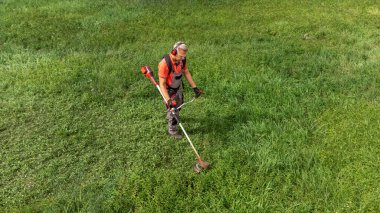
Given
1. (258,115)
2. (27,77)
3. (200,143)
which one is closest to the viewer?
(200,143)

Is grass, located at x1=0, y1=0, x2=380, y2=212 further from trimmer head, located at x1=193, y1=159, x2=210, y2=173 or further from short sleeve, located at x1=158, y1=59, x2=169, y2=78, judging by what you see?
short sleeve, located at x1=158, y1=59, x2=169, y2=78

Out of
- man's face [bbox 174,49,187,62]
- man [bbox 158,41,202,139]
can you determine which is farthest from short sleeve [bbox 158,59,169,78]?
man's face [bbox 174,49,187,62]

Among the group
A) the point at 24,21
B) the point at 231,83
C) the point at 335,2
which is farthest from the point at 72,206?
the point at 335,2

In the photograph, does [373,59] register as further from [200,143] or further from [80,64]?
[80,64]

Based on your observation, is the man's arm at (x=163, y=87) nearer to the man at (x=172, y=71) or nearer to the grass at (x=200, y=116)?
the man at (x=172, y=71)

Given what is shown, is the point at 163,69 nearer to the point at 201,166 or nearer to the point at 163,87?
the point at 163,87

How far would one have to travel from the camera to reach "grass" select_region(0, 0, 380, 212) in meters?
5.71

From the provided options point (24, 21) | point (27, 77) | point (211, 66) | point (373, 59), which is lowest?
point (373, 59)

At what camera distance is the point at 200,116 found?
26.5 ft

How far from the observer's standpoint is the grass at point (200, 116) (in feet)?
18.7

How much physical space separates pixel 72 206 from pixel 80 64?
5777mm

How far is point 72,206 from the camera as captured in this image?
5.57 m

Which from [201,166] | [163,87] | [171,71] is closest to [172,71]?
[171,71]

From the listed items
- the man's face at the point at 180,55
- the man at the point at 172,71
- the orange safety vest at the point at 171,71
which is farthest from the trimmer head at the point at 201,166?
the man's face at the point at 180,55
